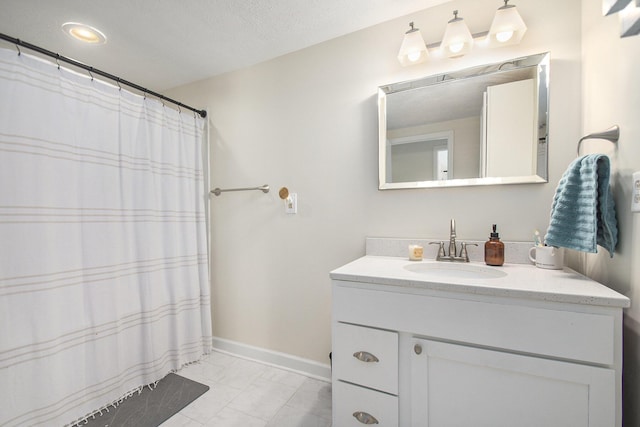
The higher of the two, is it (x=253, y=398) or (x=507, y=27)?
(x=507, y=27)

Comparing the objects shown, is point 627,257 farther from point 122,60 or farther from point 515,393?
point 122,60

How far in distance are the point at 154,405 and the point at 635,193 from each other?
Result: 2.34 meters

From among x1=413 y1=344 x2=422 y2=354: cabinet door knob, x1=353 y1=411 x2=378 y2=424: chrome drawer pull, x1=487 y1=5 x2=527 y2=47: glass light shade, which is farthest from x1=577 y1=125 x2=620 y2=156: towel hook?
x1=353 y1=411 x2=378 y2=424: chrome drawer pull

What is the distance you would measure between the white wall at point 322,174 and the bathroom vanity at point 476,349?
43 centimetres

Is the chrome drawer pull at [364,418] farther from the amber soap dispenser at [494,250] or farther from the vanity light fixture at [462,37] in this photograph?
the vanity light fixture at [462,37]

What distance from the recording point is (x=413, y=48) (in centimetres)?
142

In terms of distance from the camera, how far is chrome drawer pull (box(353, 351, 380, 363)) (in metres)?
1.08

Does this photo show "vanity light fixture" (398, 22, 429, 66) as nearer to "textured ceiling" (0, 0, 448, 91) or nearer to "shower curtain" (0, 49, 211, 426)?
"textured ceiling" (0, 0, 448, 91)

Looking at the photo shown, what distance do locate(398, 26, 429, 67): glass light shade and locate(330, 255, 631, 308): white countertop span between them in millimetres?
1099

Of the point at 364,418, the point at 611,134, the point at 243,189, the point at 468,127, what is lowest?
the point at 364,418

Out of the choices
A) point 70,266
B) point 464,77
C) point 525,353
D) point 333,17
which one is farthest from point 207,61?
point 525,353

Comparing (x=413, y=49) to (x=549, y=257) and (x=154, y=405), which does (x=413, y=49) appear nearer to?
(x=549, y=257)

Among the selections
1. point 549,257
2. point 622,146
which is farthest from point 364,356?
point 622,146

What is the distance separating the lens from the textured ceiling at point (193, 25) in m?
1.44
